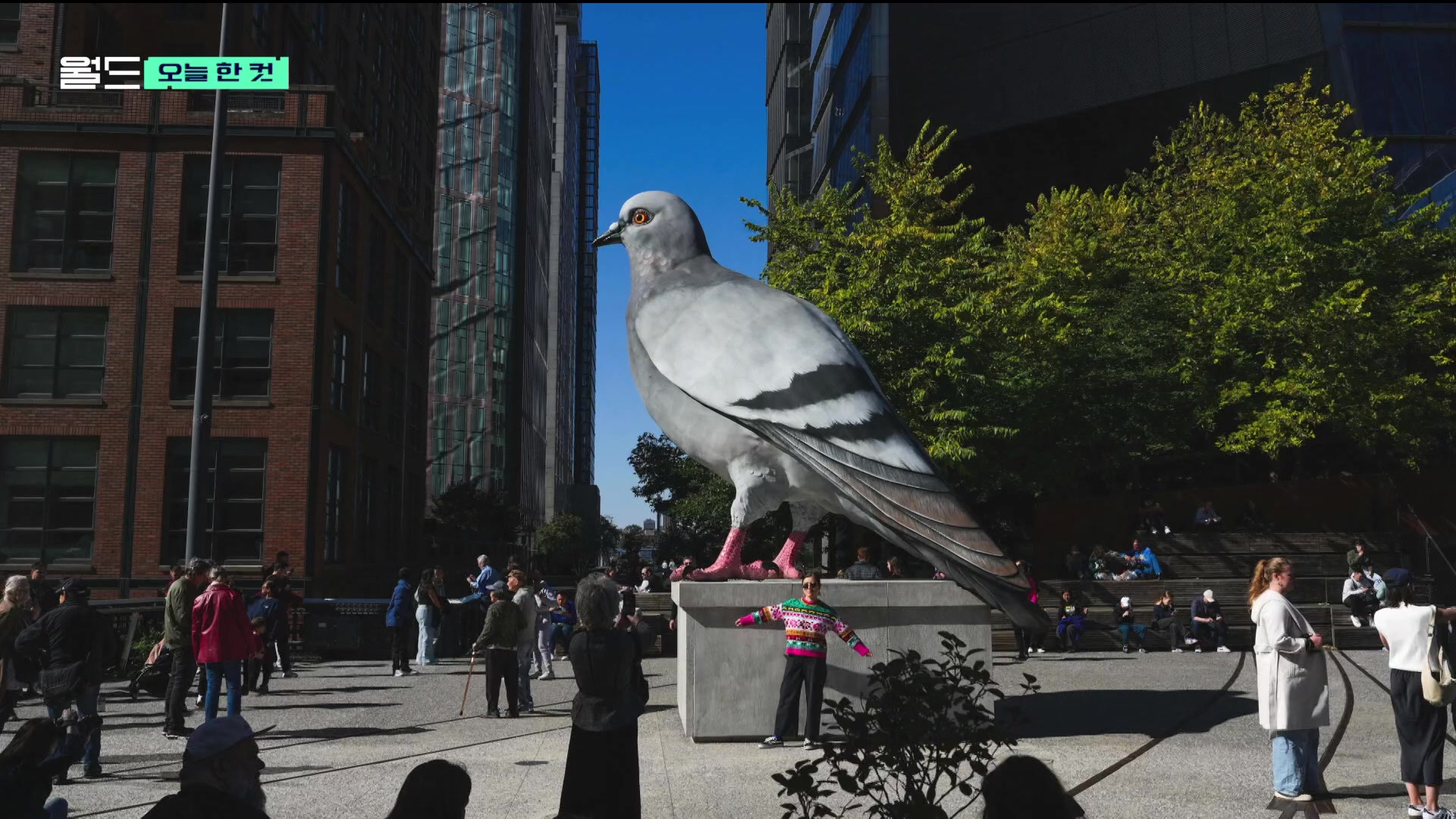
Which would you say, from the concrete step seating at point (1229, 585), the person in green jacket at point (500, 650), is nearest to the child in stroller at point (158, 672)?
the person in green jacket at point (500, 650)

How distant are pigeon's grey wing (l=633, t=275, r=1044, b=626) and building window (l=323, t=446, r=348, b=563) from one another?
24.0 meters

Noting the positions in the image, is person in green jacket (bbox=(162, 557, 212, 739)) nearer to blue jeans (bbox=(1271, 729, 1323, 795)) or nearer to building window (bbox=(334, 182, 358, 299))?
blue jeans (bbox=(1271, 729, 1323, 795))

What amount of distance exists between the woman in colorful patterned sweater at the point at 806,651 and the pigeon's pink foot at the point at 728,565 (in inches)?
26.1

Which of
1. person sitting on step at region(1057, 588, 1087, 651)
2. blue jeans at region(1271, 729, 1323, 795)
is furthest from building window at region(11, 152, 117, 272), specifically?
blue jeans at region(1271, 729, 1323, 795)

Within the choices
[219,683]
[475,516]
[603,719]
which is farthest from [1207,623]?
[475,516]

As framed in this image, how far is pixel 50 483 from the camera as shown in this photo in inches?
1139

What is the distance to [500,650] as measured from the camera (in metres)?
13.0

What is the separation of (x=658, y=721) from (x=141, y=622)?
10.0 m

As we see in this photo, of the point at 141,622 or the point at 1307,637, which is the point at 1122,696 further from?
the point at 141,622

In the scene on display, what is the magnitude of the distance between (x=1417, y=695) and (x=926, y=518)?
148 inches

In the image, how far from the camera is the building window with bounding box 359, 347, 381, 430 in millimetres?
36375

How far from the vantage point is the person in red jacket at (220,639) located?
11.0 meters

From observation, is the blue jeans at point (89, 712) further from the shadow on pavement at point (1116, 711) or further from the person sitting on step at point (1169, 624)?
the person sitting on step at point (1169, 624)

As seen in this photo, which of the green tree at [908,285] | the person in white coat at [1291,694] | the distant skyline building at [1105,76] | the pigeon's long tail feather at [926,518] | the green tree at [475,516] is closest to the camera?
the person in white coat at [1291,694]
